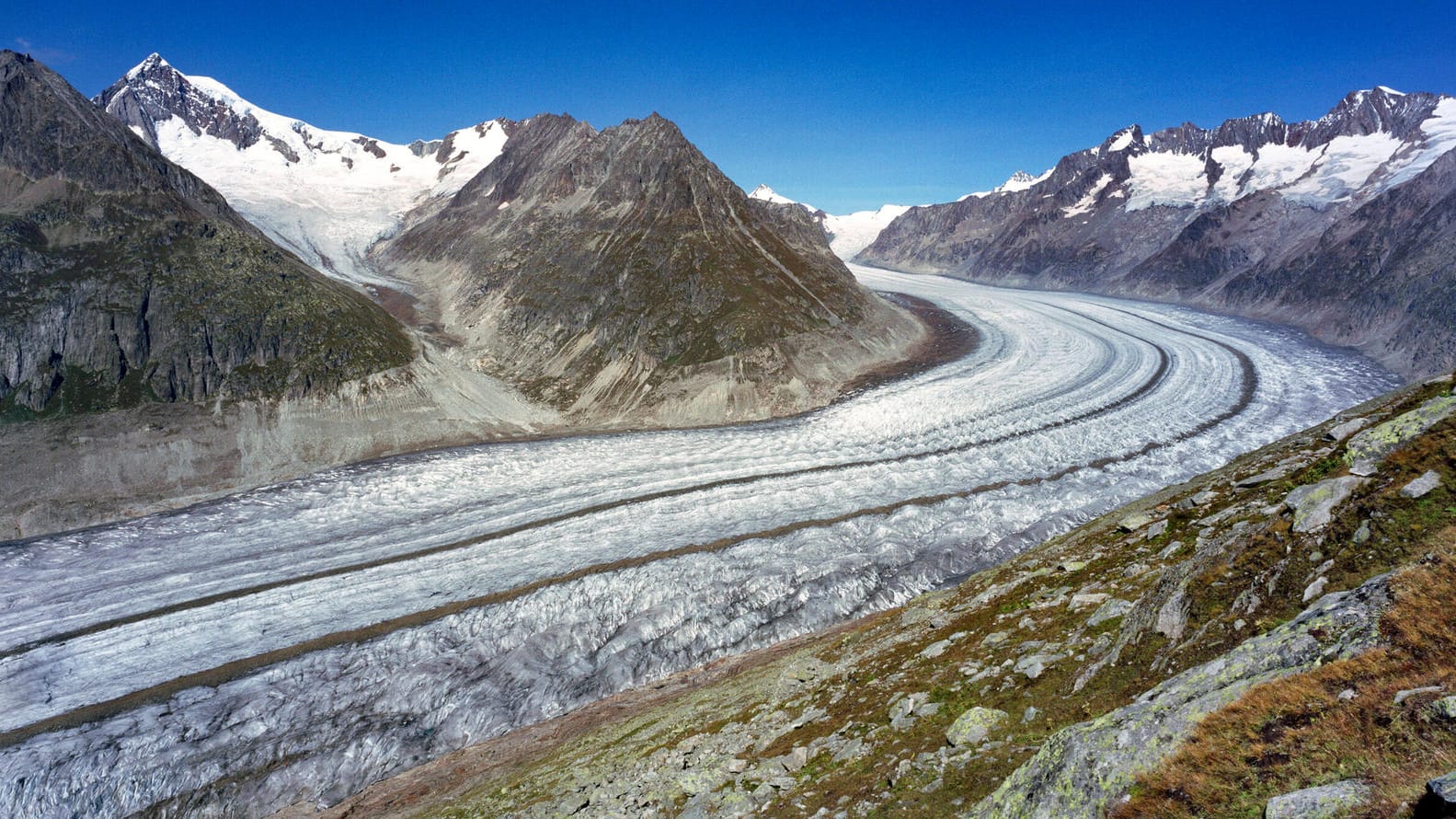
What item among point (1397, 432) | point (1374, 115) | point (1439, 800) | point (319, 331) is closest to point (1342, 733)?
point (1439, 800)

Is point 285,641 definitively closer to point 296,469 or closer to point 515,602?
point 515,602

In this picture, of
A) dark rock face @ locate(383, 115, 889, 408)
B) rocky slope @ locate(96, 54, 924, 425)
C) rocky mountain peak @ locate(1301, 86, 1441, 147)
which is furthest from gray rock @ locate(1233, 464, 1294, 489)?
rocky mountain peak @ locate(1301, 86, 1441, 147)

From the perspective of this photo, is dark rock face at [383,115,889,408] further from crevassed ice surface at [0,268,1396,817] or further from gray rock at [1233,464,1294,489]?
gray rock at [1233,464,1294,489]

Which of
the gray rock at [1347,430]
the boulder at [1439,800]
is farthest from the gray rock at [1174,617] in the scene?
the gray rock at [1347,430]

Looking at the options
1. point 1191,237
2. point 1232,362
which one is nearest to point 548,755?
point 1232,362

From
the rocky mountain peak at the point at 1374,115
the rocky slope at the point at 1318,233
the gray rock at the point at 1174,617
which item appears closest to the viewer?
the gray rock at the point at 1174,617

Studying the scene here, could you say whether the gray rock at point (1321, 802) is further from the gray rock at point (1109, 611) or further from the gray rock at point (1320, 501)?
the gray rock at point (1109, 611)
